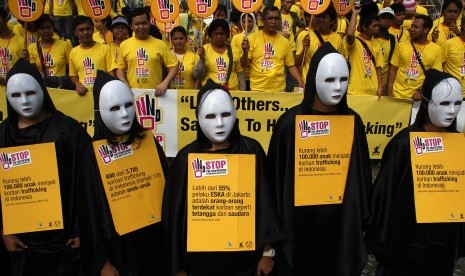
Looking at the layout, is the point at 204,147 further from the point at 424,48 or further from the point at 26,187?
the point at 424,48

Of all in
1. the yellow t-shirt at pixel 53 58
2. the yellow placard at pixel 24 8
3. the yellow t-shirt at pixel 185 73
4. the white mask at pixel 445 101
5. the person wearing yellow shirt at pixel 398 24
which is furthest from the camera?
the person wearing yellow shirt at pixel 398 24

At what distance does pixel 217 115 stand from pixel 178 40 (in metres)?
4.37

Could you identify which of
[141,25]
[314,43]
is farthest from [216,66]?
[314,43]

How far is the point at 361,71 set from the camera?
7.44m

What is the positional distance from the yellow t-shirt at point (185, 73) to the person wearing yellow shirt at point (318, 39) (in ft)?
5.36

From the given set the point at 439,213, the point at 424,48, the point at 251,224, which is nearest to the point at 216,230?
the point at 251,224

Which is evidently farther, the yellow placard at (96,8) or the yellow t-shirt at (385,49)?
the yellow t-shirt at (385,49)

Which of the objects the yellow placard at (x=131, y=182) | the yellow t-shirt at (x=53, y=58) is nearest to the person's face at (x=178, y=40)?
the yellow t-shirt at (x=53, y=58)

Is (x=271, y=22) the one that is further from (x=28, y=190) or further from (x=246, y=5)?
(x=28, y=190)

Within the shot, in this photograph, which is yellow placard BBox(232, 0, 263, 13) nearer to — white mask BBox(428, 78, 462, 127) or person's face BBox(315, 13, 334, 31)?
person's face BBox(315, 13, 334, 31)

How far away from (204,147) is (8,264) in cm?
212

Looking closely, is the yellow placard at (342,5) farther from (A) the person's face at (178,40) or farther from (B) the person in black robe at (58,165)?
(B) the person in black robe at (58,165)

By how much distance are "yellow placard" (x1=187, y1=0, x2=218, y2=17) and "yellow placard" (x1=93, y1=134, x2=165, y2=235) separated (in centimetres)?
354

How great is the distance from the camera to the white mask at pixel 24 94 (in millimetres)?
3777
